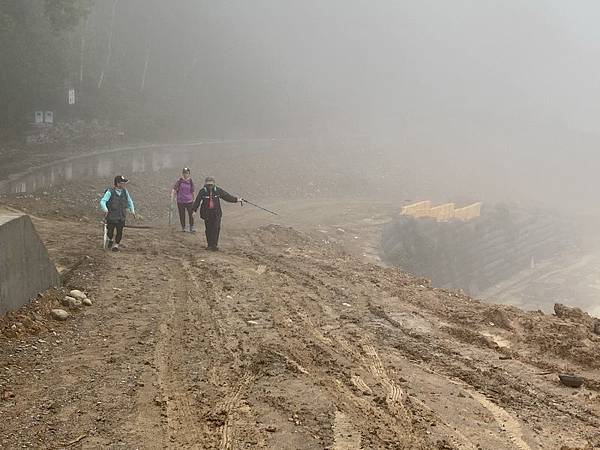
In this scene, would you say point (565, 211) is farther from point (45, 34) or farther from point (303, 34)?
point (303, 34)

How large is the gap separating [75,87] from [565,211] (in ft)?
97.8

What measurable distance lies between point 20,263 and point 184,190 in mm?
7380

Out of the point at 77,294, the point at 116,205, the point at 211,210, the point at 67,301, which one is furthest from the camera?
the point at 211,210

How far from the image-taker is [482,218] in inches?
1136

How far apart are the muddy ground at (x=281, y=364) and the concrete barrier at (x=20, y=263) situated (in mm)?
185

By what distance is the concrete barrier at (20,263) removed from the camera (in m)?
6.80

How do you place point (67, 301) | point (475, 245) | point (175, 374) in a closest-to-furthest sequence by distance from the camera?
point (175, 374)
point (67, 301)
point (475, 245)

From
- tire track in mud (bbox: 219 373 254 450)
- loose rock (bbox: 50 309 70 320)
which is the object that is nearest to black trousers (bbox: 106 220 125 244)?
loose rock (bbox: 50 309 70 320)

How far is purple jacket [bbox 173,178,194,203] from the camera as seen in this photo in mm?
14438

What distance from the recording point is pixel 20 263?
7.22 m

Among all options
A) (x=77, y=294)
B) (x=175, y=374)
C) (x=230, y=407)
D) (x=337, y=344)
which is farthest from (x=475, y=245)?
(x=230, y=407)

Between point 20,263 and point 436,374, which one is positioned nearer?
point 436,374

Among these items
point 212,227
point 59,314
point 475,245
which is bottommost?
point 475,245

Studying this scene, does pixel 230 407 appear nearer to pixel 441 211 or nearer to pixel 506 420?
pixel 506 420
